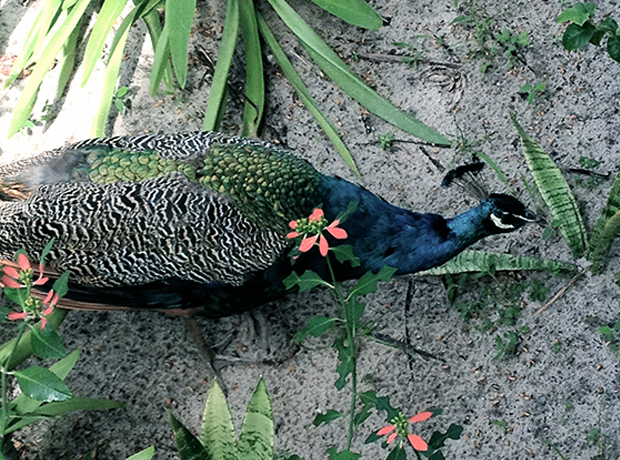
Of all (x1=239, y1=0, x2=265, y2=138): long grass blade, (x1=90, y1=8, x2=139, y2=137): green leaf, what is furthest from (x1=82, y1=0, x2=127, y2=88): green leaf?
(x1=239, y1=0, x2=265, y2=138): long grass blade

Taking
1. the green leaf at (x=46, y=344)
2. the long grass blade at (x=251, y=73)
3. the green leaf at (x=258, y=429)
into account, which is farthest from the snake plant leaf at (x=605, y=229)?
the green leaf at (x=46, y=344)

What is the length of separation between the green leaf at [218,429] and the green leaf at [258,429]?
3cm

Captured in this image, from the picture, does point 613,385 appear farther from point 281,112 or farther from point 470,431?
point 281,112

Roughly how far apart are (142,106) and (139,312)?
731mm

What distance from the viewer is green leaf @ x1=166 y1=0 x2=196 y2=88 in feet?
6.24

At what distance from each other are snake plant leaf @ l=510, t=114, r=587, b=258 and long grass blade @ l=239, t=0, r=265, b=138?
81 cm

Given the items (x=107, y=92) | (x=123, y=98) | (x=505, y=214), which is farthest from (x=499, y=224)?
(x=123, y=98)

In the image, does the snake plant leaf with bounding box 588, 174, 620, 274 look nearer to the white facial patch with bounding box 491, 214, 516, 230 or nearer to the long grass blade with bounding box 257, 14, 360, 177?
the white facial patch with bounding box 491, 214, 516, 230

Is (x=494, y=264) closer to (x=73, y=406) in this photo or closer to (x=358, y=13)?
(x=358, y=13)

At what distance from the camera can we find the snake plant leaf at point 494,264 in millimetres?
1941

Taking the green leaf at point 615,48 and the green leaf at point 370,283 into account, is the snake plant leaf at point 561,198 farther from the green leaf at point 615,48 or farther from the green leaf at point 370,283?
the green leaf at point 370,283

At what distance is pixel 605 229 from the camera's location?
1828mm

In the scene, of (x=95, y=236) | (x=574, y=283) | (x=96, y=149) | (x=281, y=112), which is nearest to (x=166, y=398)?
(x=95, y=236)

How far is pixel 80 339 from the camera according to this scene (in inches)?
84.9
